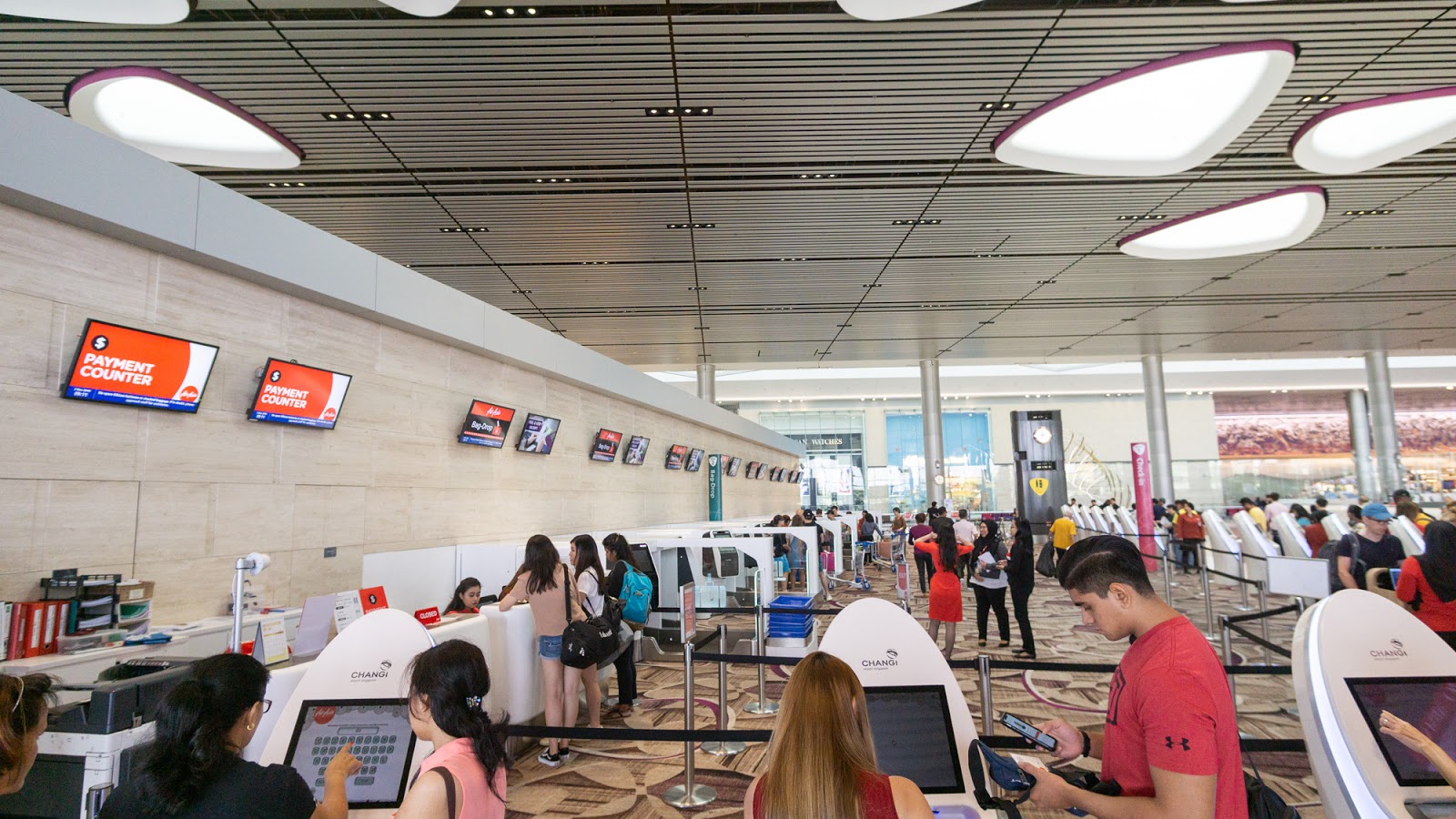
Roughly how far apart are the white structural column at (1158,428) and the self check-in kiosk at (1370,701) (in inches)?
926

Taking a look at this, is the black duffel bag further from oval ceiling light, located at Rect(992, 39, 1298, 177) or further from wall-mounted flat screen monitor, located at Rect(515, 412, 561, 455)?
oval ceiling light, located at Rect(992, 39, 1298, 177)

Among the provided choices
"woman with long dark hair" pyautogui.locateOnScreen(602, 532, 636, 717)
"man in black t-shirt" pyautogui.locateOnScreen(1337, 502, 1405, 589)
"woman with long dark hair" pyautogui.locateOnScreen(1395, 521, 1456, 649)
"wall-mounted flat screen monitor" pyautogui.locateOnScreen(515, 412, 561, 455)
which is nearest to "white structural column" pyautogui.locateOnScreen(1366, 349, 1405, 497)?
"man in black t-shirt" pyautogui.locateOnScreen(1337, 502, 1405, 589)

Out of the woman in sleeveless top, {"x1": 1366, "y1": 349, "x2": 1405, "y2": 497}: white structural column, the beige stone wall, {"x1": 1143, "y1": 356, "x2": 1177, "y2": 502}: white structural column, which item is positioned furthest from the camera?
{"x1": 1143, "y1": 356, "x2": 1177, "y2": 502}: white structural column

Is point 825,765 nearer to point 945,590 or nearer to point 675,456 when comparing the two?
point 945,590

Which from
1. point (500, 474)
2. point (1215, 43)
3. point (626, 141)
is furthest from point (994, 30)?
point (500, 474)

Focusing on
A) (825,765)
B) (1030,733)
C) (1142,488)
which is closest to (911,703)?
(1030,733)

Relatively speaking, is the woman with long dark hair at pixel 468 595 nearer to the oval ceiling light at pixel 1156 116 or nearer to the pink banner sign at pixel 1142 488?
the oval ceiling light at pixel 1156 116

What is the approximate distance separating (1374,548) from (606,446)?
30.4 ft

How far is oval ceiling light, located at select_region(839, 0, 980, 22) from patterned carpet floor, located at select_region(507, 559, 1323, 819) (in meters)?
5.35

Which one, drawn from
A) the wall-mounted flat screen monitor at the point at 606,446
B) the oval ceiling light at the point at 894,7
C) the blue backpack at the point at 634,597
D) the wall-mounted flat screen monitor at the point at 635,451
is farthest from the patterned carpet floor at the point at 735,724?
the oval ceiling light at the point at 894,7

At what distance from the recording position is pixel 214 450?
4973 mm

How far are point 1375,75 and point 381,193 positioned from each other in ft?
36.5

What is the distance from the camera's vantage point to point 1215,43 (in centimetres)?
679

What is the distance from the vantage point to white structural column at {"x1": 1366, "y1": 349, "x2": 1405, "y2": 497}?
22.9 metres
